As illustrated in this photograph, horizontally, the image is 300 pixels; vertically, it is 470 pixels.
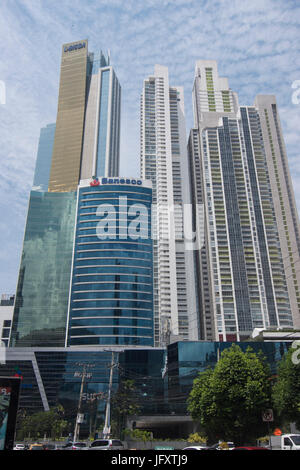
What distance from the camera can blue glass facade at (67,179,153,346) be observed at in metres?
109

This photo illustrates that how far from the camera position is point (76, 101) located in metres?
192

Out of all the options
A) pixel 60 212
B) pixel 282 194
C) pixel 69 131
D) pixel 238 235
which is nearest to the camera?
pixel 238 235

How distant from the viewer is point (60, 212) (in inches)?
A: 5502

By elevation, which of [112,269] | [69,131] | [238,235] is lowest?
[112,269]

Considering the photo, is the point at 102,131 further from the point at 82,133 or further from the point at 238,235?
the point at 238,235

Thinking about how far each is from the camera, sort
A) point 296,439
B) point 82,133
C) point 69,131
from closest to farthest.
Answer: point 296,439, point 82,133, point 69,131

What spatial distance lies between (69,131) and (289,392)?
179m

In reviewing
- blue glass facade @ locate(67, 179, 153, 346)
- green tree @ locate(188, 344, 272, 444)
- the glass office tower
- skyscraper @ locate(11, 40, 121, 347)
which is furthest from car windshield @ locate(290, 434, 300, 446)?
the glass office tower

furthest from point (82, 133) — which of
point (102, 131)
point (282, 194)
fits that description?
point (282, 194)

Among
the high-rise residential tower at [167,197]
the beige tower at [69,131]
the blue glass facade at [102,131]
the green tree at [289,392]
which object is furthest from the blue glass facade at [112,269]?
the green tree at [289,392]

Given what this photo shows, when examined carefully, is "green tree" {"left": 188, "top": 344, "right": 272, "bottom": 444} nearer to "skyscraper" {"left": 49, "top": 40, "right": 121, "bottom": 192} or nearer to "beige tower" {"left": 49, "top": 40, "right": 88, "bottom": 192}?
"skyscraper" {"left": 49, "top": 40, "right": 121, "bottom": 192}

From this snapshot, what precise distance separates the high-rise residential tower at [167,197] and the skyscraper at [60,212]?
2867 centimetres

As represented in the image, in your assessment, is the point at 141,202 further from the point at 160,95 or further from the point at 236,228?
the point at 160,95

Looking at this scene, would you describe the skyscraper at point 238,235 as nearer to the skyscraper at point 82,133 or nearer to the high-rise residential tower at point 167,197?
the high-rise residential tower at point 167,197
